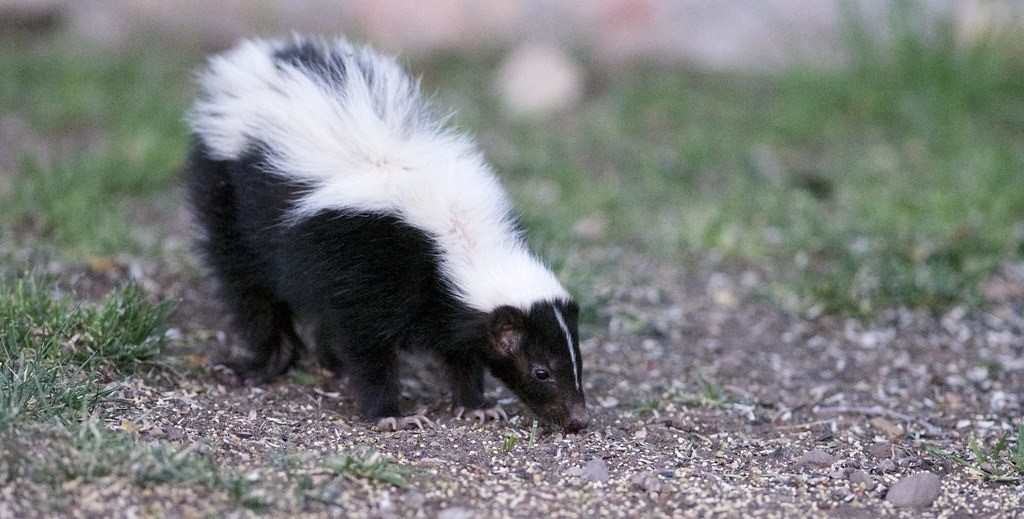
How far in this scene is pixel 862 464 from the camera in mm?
4176

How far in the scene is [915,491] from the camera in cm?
384

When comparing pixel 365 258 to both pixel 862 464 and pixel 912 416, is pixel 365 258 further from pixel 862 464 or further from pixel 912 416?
pixel 912 416

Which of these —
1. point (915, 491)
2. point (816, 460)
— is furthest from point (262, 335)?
point (915, 491)

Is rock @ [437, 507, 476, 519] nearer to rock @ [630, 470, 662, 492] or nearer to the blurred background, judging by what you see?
rock @ [630, 470, 662, 492]

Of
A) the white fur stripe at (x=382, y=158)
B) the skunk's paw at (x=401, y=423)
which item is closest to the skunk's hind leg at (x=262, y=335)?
the white fur stripe at (x=382, y=158)

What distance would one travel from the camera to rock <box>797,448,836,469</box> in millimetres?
4156

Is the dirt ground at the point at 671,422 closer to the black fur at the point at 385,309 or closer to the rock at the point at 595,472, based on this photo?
the rock at the point at 595,472

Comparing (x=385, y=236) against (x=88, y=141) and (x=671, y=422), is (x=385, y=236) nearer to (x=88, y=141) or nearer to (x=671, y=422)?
(x=671, y=422)

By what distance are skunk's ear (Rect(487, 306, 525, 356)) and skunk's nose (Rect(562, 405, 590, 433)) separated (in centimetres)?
32

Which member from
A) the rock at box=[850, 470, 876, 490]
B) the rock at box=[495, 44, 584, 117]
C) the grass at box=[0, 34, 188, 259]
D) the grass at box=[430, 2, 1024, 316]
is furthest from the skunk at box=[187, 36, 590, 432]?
the rock at box=[495, 44, 584, 117]

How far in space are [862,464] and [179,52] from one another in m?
6.89

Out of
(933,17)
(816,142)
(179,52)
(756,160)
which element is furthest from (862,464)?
(179,52)

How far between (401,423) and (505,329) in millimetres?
527

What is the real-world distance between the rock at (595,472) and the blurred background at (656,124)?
184 cm
